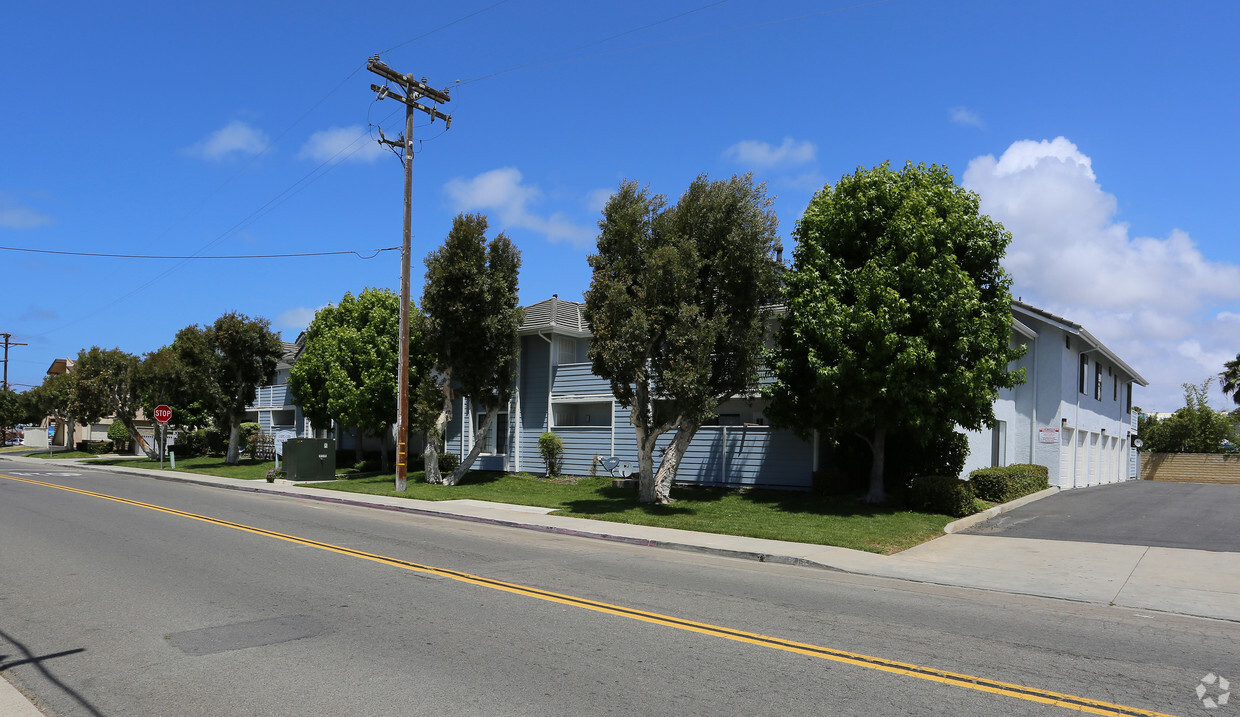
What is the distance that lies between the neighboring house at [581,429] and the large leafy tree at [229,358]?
1185cm

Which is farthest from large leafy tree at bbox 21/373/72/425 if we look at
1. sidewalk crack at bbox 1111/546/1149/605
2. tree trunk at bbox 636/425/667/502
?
sidewalk crack at bbox 1111/546/1149/605

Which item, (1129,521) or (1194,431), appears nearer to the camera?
(1129,521)

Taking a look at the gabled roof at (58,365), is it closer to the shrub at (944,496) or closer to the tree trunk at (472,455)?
the tree trunk at (472,455)

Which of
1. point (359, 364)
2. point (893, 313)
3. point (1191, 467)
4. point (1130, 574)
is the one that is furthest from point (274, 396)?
point (1191, 467)

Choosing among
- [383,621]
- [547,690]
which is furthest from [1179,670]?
[383,621]

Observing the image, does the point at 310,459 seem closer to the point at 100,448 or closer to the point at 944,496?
the point at 944,496

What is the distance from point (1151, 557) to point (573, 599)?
1011 cm

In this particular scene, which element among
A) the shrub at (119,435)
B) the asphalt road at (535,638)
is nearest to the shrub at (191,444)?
the shrub at (119,435)

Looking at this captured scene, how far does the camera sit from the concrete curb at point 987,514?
16.4 m

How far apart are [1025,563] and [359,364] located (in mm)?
24895

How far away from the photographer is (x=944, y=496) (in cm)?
1775

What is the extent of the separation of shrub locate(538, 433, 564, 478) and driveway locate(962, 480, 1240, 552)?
14055mm

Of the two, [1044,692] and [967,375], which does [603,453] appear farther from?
[1044,692]

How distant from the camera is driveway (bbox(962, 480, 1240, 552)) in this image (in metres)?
15.1
